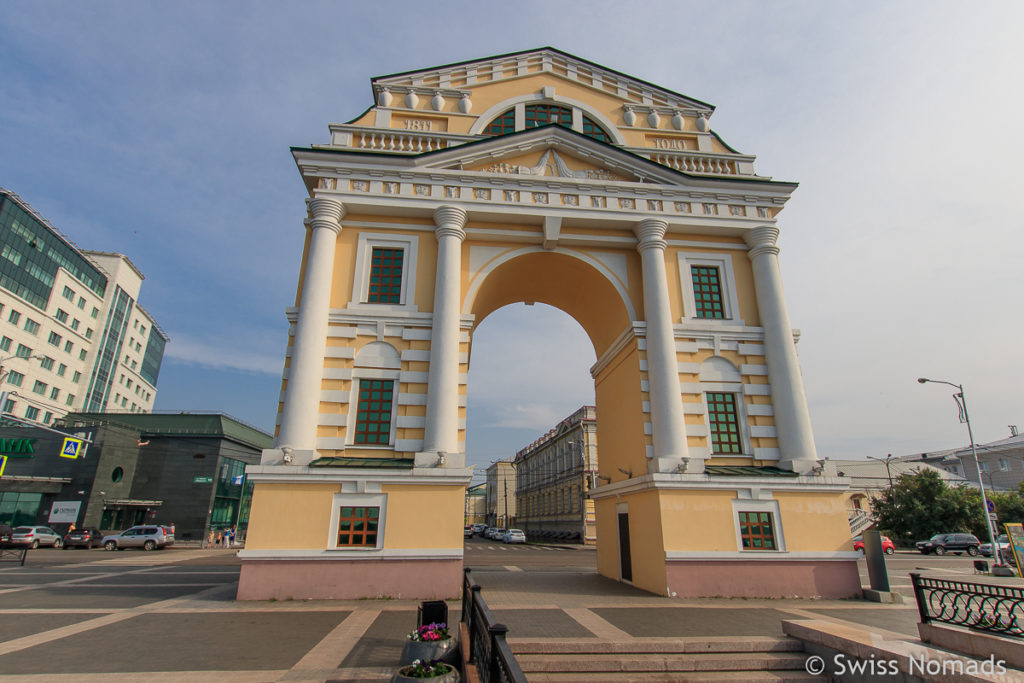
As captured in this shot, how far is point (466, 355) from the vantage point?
17.6 metres

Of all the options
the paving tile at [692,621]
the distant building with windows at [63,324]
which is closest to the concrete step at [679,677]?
the paving tile at [692,621]

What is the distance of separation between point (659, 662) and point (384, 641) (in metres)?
4.92

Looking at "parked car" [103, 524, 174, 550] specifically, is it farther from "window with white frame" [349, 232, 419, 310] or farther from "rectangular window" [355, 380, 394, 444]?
"window with white frame" [349, 232, 419, 310]

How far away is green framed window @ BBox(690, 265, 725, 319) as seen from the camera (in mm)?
19266

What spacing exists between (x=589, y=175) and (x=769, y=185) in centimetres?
678

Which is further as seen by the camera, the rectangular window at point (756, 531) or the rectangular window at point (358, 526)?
the rectangular window at point (756, 531)

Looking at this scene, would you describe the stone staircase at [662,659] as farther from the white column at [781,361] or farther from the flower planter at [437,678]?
the white column at [781,361]

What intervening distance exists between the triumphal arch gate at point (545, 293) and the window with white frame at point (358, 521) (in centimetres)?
6

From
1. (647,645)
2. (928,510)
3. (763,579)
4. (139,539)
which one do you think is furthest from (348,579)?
(928,510)

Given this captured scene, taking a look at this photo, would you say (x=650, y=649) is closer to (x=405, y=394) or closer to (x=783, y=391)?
(x=405, y=394)

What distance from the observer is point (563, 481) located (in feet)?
202

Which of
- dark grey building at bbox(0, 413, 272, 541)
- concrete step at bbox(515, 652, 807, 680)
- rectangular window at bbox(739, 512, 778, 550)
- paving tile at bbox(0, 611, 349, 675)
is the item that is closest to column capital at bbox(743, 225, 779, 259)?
rectangular window at bbox(739, 512, 778, 550)

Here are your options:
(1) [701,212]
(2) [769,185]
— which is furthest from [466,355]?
(2) [769,185]

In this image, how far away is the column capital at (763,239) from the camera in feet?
63.4
